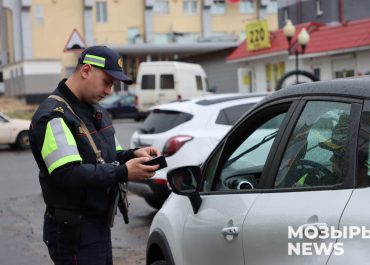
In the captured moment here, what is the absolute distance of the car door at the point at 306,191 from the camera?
270 cm

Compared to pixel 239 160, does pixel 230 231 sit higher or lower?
lower

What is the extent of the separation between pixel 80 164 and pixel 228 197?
763 millimetres

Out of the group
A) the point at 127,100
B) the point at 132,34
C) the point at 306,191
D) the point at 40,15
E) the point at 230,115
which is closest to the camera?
the point at 306,191

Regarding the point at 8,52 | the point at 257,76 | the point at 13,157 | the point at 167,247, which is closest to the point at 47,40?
the point at 8,52

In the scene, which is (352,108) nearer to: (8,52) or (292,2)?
(292,2)

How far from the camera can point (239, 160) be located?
3.97 m

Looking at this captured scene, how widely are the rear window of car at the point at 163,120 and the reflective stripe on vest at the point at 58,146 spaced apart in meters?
5.81

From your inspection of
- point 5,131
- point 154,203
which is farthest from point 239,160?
point 5,131

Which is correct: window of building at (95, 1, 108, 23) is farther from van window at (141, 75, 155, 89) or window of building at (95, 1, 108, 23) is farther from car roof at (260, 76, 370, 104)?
car roof at (260, 76, 370, 104)

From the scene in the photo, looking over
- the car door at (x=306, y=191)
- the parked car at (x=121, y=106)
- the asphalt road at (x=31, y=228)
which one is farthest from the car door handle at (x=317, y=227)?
the parked car at (x=121, y=106)

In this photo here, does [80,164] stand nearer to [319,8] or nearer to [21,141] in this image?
[21,141]

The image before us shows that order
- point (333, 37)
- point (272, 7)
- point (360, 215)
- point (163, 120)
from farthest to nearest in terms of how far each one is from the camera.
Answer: point (272, 7)
point (333, 37)
point (163, 120)
point (360, 215)

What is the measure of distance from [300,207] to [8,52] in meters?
57.5

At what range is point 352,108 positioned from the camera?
2797 millimetres
